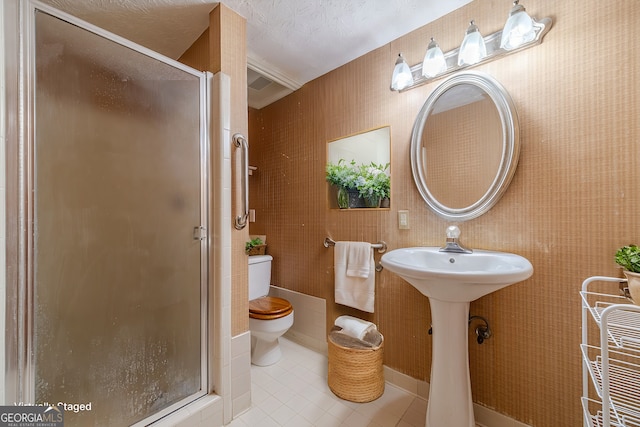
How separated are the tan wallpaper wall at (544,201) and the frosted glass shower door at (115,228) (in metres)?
1.13

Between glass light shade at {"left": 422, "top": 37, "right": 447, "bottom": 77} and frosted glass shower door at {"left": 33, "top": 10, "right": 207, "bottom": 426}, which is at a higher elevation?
glass light shade at {"left": 422, "top": 37, "right": 447, "bottom": 77}

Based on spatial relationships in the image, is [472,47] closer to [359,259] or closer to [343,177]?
[343,177]

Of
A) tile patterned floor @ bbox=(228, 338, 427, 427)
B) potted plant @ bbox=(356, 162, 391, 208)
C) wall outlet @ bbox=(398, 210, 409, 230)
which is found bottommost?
tile patterned floor @ bbox=(228, 338, 427, 427)

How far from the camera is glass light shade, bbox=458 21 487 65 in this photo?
1192 mm

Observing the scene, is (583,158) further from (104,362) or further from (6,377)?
(6,377)

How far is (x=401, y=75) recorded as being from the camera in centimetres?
146

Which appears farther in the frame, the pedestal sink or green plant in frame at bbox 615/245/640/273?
the pedestal sink

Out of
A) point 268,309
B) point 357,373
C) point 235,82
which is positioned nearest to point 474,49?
point 235,82

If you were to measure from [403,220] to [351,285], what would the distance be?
0.56 m

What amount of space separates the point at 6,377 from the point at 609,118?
233cm

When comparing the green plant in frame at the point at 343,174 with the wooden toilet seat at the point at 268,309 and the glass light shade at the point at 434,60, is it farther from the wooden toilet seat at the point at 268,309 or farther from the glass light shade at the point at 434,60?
the wooden toilet seat at the point at 268,309

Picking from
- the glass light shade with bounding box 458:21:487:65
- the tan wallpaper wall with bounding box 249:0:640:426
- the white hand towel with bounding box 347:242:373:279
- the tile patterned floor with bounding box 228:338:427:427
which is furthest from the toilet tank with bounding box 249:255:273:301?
the glass light shade with bounding box 458:21:487:65

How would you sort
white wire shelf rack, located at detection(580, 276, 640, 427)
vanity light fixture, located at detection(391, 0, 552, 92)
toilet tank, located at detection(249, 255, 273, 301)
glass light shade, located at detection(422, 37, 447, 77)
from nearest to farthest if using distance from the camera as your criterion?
white wire shelf rack, located at detection(580, 276, 640, 427) → vanity light fixture, located at detection(391, 0, 552, 92) → glass light shade, located at detection(422, 37, 447, 77) → toilet tank, located at detection(249, 255, 273, 301)

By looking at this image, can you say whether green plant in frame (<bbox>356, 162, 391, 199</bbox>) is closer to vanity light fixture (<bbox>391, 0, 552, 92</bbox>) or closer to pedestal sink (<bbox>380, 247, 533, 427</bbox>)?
vanity light fixture (<bbox>391, 0, 552, 92</bbox>)
